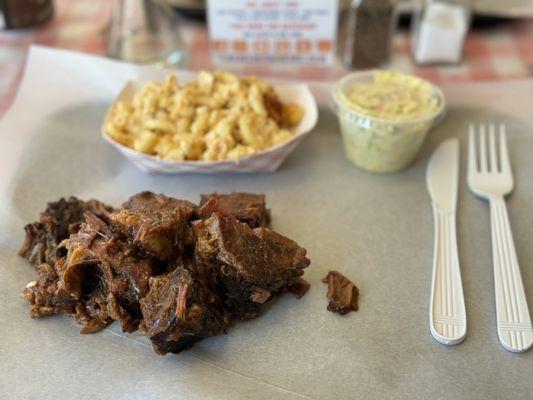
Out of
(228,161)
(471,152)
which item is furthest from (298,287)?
(471,152)

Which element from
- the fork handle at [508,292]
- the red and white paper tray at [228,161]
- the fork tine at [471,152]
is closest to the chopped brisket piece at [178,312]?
the red and white paper tray at [228,161]

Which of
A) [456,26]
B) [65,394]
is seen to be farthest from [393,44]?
[65,394]

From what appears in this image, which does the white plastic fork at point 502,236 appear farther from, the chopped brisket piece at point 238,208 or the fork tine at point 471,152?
the chopped brisket piece at point 238,208

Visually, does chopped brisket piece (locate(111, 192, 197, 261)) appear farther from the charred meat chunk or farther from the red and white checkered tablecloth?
the red and white checkered tablecloth

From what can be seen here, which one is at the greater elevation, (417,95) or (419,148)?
(417,95)

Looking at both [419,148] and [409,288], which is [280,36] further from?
[409,288]

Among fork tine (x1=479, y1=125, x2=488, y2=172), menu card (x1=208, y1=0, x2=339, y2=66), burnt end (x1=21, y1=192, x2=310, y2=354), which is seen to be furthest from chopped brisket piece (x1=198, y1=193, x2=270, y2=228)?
menu card (x1=208, y1=0, x2=339, y2=66)

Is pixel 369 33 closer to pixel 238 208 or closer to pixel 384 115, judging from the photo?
pixel 384 115

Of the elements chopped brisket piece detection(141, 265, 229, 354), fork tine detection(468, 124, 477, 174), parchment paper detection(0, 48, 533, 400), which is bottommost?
parchment paper detection(0, 48, 533, 400)
